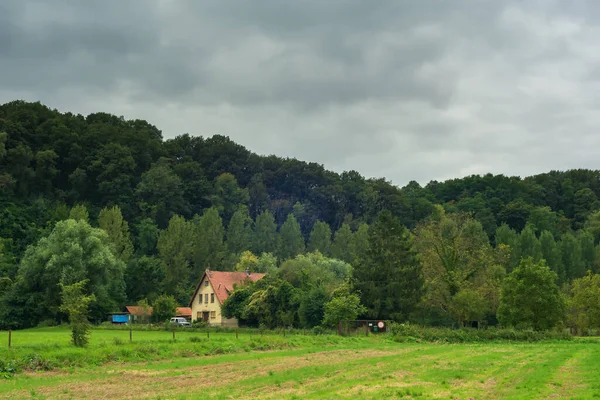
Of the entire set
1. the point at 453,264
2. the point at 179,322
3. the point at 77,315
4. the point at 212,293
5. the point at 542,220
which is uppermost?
the point at 542,220

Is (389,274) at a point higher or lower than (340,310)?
higher

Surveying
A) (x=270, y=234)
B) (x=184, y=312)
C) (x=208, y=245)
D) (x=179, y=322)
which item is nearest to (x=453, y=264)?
(x=179, y=322)

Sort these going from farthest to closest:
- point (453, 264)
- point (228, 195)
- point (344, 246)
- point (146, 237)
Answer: point (228, 195) → point (344, 246) → point (146, 237) → point (453, 264)

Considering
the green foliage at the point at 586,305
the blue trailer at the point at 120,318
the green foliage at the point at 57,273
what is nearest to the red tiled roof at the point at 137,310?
the blue trailer at the point at 120,318

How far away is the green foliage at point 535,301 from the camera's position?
52500mm

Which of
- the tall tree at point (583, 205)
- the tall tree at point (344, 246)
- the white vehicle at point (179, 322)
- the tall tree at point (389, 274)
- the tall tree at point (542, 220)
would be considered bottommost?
the white vehicle at point (179, 322)

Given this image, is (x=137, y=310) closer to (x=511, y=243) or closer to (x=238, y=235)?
(x=238, y=235)

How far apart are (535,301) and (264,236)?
66.0 m

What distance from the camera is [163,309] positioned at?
74938 millimetres

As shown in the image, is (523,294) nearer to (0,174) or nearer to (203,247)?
(203,247)

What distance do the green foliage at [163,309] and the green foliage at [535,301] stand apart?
1561 inches

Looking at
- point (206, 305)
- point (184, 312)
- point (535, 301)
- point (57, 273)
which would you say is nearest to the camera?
point (535, 301)

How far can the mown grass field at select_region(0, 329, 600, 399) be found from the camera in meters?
18.8

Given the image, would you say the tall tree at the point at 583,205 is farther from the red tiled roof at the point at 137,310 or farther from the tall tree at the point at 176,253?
the red tiled roof at the point at 137,310
